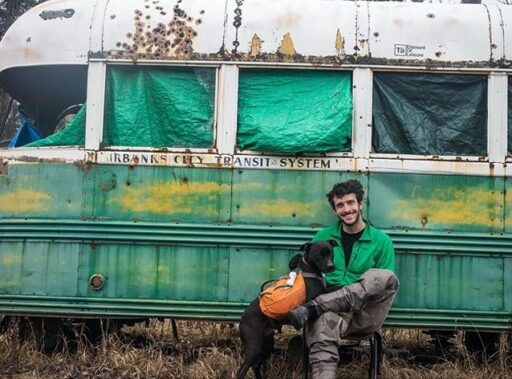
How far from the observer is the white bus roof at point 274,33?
4.60 meters

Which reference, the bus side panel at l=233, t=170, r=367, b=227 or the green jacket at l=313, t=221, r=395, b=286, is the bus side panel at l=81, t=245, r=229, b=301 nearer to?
the bus side panel at l=233, t=170, r=367, b=227

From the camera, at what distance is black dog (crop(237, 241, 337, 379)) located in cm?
384

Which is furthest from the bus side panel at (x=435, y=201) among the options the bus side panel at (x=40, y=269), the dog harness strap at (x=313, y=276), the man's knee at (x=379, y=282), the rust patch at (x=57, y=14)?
the rust patch at (x=57, y=14)

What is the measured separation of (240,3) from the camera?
15.6ft

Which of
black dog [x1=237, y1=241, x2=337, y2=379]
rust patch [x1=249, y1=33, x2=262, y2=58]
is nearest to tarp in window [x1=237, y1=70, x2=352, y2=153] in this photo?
rust patch [x1=249, y1=33, x2=262, y2=58]

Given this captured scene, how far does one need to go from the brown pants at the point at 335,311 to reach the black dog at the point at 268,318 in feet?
0.47

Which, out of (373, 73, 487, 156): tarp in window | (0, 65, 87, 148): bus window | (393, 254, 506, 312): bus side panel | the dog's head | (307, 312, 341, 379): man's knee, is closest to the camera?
(307, 312, 341, 379): man's knee

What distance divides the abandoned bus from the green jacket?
1.57 feet

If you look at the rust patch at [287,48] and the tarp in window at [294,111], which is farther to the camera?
the rust patch at [287,48]

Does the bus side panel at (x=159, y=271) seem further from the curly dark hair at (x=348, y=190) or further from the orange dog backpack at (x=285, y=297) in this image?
the curly dark hair at (x=348, y=190)

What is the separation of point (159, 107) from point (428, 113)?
207 centimetres

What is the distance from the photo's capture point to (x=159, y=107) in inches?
185

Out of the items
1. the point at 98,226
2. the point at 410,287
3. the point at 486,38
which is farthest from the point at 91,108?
the point at 486,38

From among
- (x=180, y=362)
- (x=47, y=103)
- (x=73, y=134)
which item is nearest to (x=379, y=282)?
(x=180, y=362)
